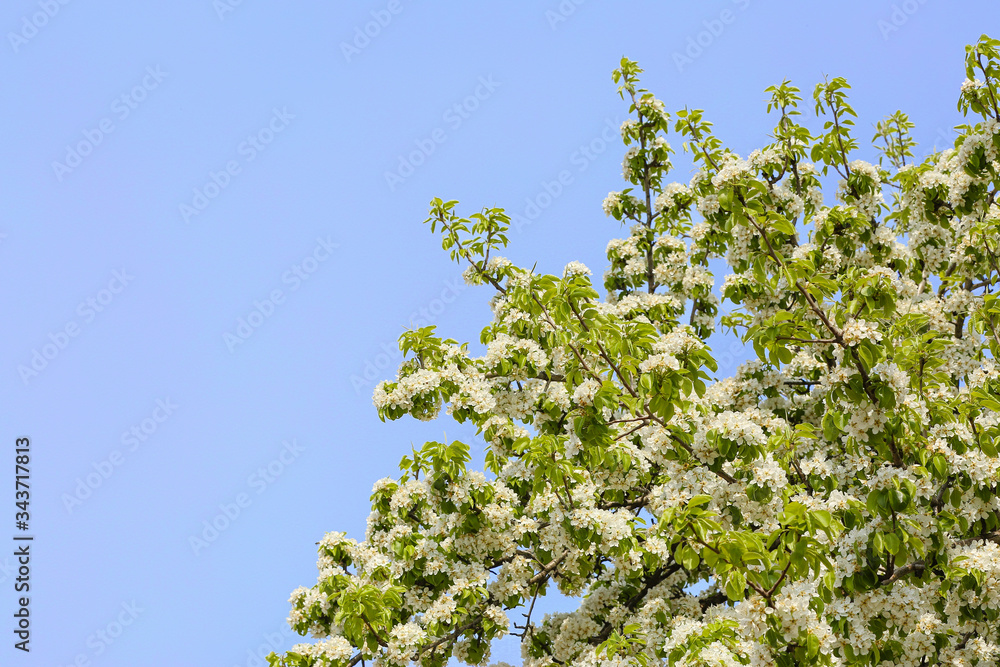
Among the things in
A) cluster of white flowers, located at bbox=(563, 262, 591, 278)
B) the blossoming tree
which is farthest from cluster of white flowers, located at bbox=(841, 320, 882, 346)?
cluster of white flowers, located at bbox=(563, 262, 591, 278)

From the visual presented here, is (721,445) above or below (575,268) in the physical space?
below

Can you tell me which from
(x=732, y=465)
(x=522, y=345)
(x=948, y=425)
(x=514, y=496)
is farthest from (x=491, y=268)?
(x=948, y=425)

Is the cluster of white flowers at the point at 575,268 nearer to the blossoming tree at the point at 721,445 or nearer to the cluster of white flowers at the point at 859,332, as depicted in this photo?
the blossoming tree at the point at 721,445

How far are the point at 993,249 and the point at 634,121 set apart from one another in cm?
453

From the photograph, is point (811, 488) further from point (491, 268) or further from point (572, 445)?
point (491, 268)

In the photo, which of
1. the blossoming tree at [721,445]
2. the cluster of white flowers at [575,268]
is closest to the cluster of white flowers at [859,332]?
the blossoming tree at [721,445]

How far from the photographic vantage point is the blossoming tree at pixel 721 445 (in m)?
5.10

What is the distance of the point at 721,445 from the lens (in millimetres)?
5676

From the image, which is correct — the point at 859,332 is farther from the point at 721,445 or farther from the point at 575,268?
the point at 575,268

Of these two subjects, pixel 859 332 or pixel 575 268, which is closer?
pixel 859 332

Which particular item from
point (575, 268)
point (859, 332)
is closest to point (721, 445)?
point (859, 332)

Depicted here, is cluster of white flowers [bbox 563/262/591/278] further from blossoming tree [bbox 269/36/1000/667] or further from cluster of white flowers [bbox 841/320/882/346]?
cluster of white flowers [bbox 841/320/882/346]

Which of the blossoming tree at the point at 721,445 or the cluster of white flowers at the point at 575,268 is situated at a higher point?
the cluster of white flowers at the point at 575,268

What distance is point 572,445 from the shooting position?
6152 mm
